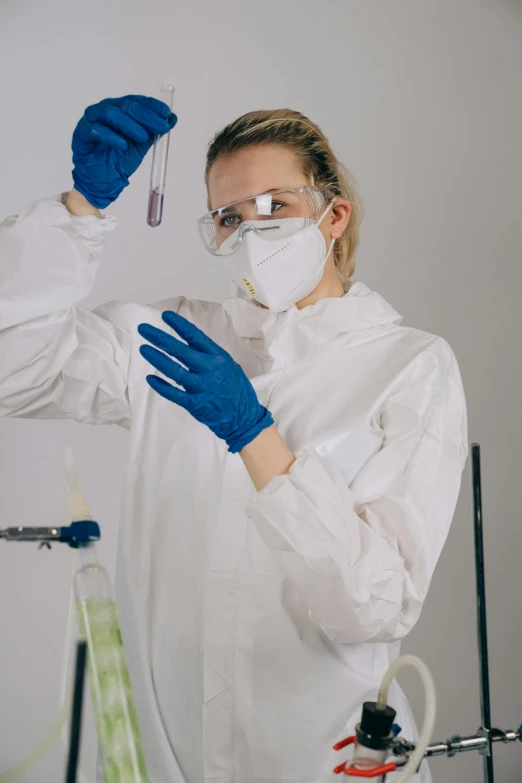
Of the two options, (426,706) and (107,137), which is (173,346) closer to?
(107,137)

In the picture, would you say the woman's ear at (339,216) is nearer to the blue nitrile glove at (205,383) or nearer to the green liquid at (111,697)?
the blue nitrile glove at (205,383)

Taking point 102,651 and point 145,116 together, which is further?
point 145,116

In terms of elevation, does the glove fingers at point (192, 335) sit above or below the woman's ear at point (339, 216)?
below

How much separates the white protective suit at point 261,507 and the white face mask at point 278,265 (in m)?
0.04

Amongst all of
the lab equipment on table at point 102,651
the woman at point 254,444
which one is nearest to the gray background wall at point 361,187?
the woman at point 254,444

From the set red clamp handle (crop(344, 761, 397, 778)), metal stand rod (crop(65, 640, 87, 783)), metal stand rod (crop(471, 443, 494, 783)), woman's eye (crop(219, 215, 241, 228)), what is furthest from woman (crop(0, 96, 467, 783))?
metal stand rod (crop(65, 640, 87, 783))

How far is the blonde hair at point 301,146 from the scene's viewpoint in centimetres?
142

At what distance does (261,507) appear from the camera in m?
1.05

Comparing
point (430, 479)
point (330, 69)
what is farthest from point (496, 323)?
point (430, 479)

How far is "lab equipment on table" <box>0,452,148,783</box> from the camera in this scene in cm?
76

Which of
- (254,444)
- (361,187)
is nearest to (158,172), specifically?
(254,444)

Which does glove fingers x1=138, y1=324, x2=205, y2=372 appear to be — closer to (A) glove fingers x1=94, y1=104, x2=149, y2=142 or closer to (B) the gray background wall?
(A) glove fingers x1=94, y1=104, x2=149, y2=142

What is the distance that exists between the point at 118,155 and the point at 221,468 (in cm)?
52

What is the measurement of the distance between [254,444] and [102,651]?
1.30 ft
